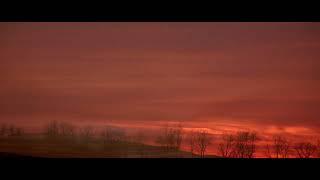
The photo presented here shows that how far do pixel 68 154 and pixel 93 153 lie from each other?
1.25 ft

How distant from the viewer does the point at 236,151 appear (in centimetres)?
621
